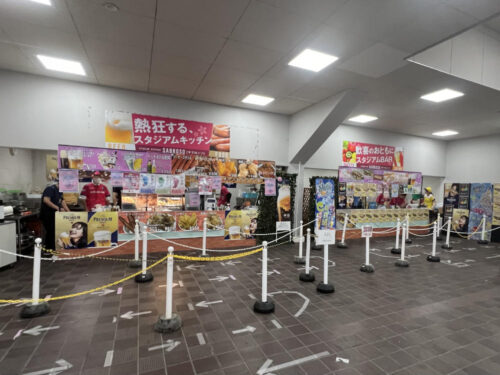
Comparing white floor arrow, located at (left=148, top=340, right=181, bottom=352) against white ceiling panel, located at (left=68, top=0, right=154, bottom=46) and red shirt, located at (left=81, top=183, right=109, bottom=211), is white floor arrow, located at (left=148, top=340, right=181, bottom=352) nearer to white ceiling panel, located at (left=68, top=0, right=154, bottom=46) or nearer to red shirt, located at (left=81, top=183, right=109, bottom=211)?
white ceiling panel, located at (left=68, top=0, right=154, bottom=46)

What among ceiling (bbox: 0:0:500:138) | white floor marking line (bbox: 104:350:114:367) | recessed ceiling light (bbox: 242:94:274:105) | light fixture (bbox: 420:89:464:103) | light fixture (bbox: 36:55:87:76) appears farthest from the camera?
recessed ceiling light (bbox: 242:94:274:105)

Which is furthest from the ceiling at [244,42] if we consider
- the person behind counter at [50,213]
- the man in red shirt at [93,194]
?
the person behind counter at [50,213]

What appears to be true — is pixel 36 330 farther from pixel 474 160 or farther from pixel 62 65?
pixel 474 160

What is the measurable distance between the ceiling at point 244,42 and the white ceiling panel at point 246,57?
0.06ft

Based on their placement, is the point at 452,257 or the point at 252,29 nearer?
the point at 252,29

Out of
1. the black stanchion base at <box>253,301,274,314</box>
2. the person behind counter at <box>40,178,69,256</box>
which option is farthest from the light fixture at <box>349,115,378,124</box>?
the person behind counter at <box>40,178,69,256</box>

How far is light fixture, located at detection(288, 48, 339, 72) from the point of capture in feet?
15.0

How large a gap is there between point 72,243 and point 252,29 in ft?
19.1

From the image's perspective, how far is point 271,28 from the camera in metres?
3.85

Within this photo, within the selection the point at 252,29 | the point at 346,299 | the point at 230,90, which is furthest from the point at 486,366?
the point at 230,90

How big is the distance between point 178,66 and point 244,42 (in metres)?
1.67

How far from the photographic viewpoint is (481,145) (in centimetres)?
1070

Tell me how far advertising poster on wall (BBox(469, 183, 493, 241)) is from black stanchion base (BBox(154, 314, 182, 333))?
35.8 feet

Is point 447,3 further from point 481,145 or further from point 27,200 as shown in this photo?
point 481,145
